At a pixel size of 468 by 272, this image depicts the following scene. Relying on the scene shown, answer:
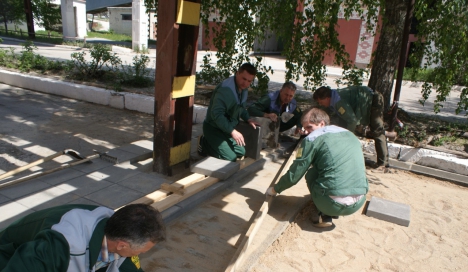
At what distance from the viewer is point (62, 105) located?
8.11 meters

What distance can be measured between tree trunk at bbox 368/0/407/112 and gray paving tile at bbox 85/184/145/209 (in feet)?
16.5

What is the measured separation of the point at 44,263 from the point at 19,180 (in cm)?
284

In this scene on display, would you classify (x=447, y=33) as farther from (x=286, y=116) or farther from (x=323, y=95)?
(x=286, y=116)

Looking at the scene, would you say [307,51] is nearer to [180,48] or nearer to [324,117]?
[180,48]

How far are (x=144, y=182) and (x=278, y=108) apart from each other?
2512mm

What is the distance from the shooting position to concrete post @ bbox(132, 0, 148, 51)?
879 inches

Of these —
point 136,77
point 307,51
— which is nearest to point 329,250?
point 307,51

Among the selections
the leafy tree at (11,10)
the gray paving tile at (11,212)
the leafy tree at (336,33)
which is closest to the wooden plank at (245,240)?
the gray paving tile at (11,212)

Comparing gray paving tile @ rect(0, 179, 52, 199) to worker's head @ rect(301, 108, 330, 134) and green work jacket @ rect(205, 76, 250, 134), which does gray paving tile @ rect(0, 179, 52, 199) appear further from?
worker's head @ rect(301, 108, 330, 134)

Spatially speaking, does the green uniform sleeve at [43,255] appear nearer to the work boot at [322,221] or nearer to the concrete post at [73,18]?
the work boot at [322,221]

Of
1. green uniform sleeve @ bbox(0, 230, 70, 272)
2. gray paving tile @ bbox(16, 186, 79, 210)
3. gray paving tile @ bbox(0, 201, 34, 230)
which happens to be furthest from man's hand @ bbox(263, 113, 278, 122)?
green uniform sleeve @ bbox(0, 230, 70, 272)

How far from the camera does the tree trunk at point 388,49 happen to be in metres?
6.34

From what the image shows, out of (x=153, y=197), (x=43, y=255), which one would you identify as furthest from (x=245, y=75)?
(x=43, y=255)

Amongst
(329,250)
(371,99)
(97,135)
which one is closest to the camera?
(329,250)
